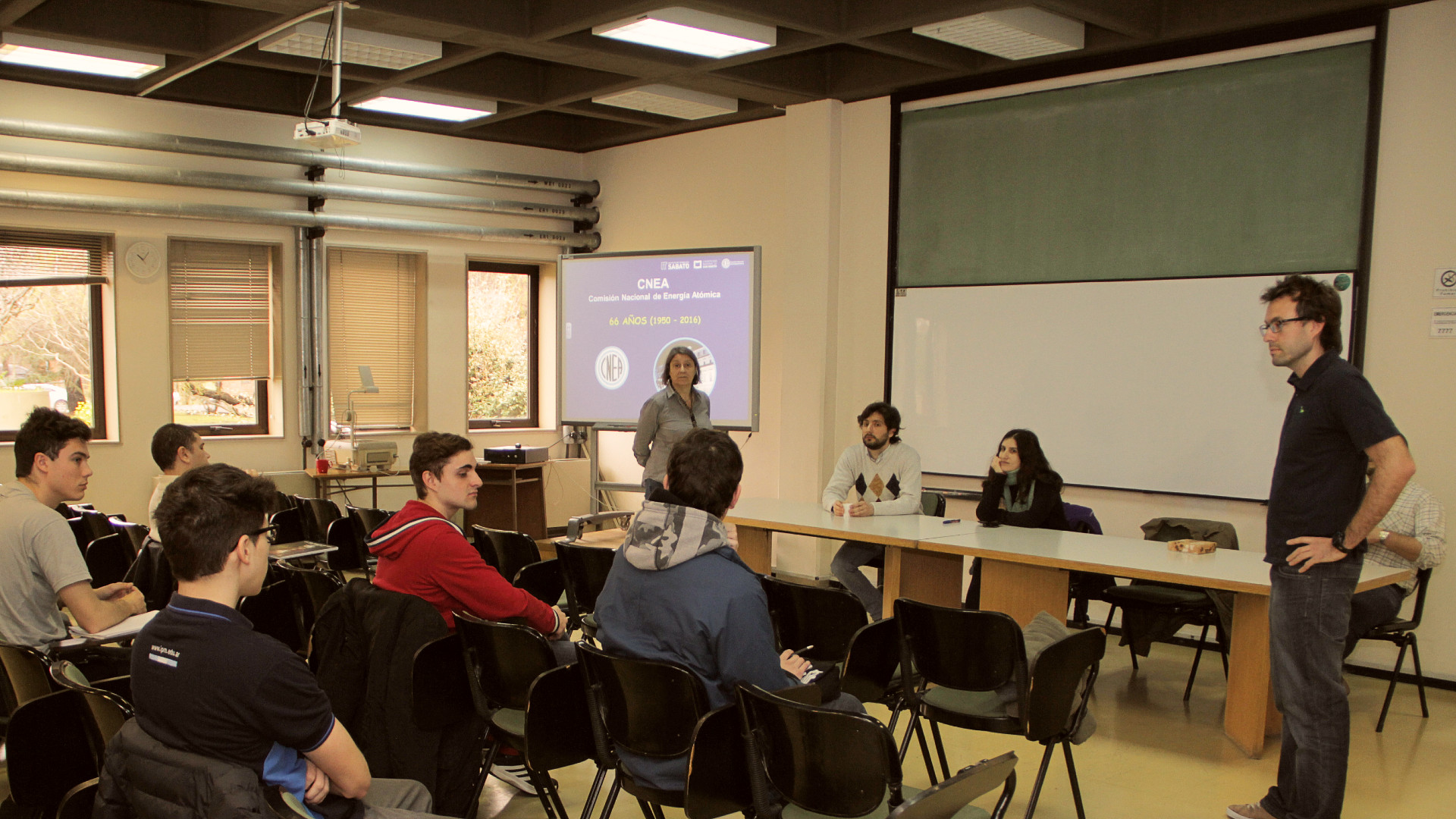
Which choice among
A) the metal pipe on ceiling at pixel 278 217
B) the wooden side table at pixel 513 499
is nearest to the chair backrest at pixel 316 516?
the wooden side table at pixel 513 499

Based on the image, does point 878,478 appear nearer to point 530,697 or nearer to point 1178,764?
point 1178,764

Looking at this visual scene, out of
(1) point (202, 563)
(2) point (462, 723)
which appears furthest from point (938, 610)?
(1) point (202, 563)

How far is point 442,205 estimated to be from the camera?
8023mm

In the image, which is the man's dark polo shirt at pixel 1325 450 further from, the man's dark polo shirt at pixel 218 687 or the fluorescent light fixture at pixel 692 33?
the fluorescent light fixture at pixel 692 33

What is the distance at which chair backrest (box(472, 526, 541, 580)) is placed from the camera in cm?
427

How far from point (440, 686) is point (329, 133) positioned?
10.4 feet

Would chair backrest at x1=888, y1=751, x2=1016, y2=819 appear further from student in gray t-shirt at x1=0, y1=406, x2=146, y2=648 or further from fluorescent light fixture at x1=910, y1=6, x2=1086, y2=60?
fluorescent light fixture at x1=910, y1=6, x2=1086, y2=60

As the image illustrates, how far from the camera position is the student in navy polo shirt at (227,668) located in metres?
1.72

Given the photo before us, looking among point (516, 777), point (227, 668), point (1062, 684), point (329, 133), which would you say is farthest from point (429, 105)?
point (227, 668)

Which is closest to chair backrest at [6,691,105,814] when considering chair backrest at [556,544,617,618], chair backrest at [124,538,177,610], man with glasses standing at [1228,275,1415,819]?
chair backrest at [124,538,177,610]

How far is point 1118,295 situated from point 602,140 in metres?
4.45

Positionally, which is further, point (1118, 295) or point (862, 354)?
point (862, 354)

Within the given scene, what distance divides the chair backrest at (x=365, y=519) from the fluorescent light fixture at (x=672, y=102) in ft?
10.4

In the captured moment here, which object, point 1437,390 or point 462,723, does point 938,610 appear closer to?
point 462,723
